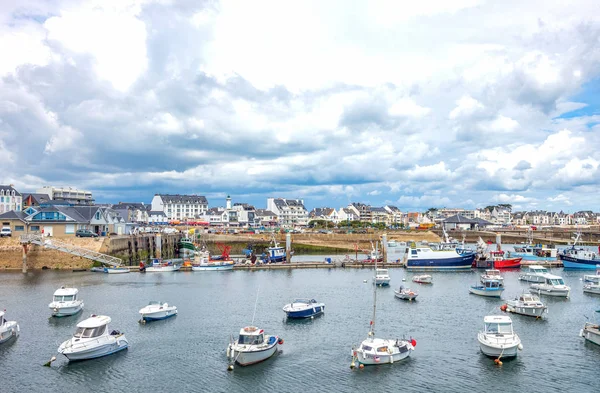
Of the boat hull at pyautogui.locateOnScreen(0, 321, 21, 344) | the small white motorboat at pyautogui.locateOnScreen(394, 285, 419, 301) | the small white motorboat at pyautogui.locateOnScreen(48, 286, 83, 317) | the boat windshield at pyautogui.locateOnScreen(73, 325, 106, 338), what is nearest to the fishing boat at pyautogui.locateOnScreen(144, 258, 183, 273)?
the small white motorboat at pyautogui.locateOnScreen(48, 286, 83, 317)

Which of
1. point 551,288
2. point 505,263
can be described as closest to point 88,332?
point 551,288

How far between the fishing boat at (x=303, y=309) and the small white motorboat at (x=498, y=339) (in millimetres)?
17926

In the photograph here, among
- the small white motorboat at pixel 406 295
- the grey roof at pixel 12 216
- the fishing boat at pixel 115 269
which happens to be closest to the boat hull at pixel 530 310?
the small white motorboat at pixel 406 295

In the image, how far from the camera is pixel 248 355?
36469 millimetres

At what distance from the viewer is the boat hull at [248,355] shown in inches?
1435

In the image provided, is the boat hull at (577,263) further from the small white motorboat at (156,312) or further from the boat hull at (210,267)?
the small white motorboat at (156,312)

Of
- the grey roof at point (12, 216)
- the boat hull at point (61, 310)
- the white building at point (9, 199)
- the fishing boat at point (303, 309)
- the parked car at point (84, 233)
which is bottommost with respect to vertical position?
the fishing boat at point (303, 309)

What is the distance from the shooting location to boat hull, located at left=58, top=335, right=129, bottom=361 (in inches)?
1447

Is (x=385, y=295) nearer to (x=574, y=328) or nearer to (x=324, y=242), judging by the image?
(x=574, y=328)

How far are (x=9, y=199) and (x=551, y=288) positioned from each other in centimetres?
14692

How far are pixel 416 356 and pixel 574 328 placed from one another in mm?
19012

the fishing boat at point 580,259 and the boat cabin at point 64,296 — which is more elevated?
the boat cabin at point 64,296

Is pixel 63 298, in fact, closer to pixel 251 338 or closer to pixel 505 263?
pixel 251 338

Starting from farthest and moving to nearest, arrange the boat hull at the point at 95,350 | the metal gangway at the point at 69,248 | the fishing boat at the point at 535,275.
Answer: the metal gangway at the point at 69,248 < the fishing boat at the point at 535,275 < the boat hull at the point at 95,350
